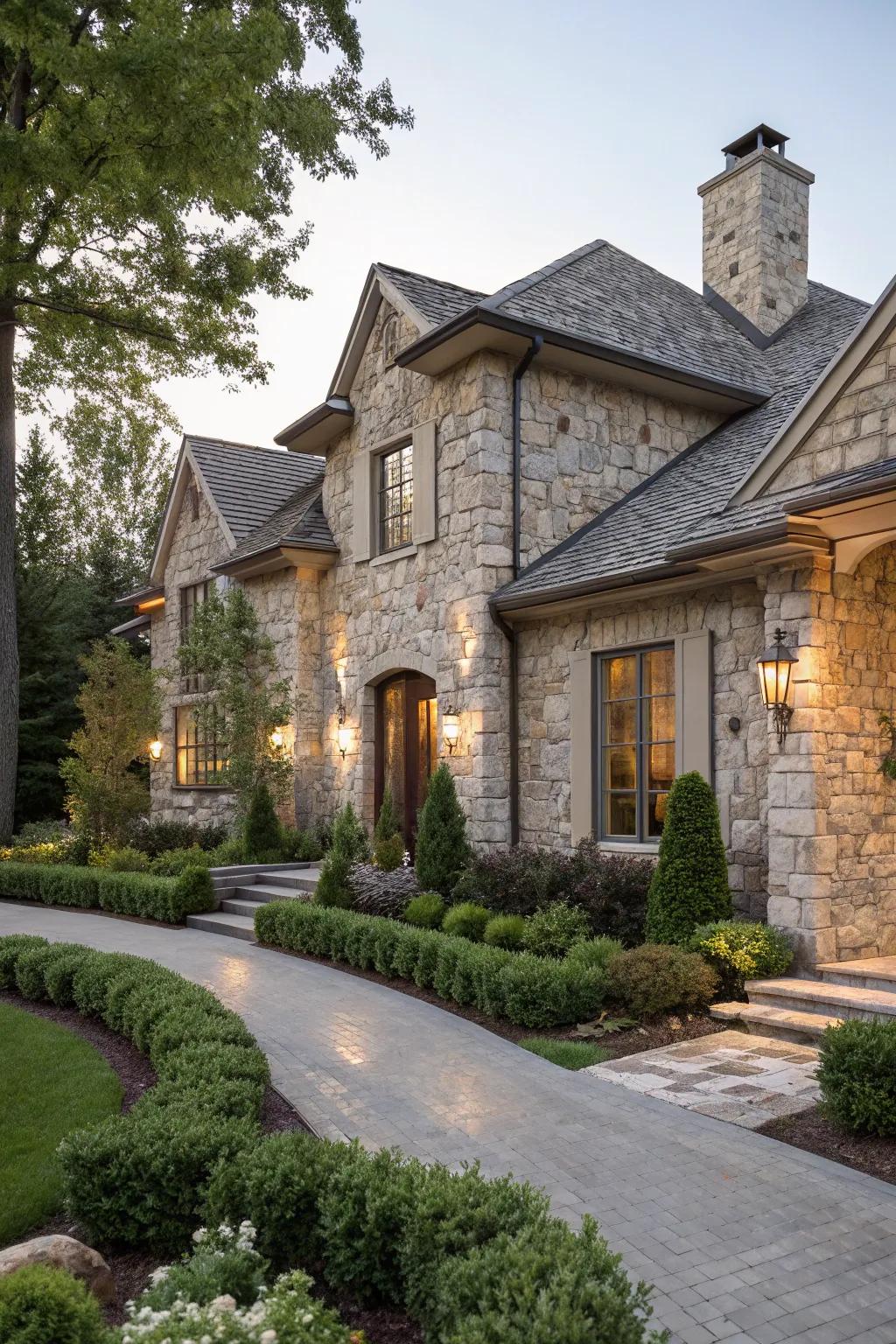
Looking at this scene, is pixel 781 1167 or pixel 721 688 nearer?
pixel 781 1167

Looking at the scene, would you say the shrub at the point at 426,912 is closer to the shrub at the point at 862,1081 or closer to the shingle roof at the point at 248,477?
the shrub at the point at 862,1081

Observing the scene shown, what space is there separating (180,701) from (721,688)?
1163 centimetres

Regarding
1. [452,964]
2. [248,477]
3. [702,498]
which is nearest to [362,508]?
[702,498]

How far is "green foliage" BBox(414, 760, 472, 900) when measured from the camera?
33.7 feet

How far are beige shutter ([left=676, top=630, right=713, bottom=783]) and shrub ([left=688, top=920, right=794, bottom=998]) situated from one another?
1734mm

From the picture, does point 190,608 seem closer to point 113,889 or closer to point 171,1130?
point 113,889

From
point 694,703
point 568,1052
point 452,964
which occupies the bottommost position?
point 568,1052

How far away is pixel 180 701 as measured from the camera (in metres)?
17.8

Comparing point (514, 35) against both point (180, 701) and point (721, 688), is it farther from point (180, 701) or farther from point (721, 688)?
point (180, 701)

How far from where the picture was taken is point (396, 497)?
510 inches

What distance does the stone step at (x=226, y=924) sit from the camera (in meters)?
10.9

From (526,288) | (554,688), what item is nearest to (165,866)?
(554,688)

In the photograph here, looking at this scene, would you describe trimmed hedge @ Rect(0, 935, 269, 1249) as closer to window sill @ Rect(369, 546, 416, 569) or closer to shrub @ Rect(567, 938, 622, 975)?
shrub @ Rect(567, 938, 622, 975)

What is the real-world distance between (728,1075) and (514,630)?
20.1ft
